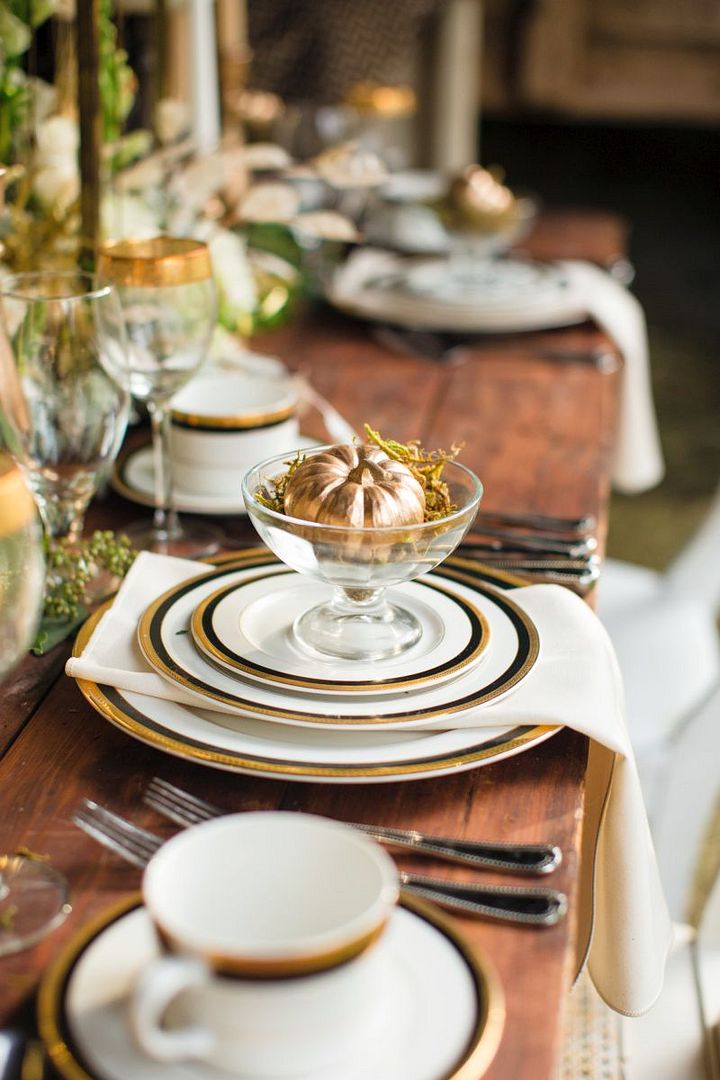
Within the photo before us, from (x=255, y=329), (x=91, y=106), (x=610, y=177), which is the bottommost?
(x=610, y=177)

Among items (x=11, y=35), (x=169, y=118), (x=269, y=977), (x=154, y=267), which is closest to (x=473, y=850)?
(x=269, y=977)

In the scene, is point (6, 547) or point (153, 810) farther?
point (153, 810)

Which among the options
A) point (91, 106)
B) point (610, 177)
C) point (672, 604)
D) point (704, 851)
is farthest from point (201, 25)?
point (610, 177)

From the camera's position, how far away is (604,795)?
739 mm

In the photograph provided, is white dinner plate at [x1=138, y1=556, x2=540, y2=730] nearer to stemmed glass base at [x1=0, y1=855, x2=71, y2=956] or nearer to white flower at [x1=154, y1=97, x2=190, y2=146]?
stemmed glass base at [x1=0, y1=855, x2=71, y2=956]

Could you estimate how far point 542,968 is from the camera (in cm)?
55

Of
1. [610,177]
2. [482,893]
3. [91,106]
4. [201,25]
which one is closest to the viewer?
[482,893]

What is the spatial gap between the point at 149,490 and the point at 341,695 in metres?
0.48

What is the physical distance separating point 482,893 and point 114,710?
0.81 feet

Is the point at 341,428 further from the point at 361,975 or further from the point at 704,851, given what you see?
the point at 704,851

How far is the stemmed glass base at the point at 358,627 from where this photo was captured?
76cm

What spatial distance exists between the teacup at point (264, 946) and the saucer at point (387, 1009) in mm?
10

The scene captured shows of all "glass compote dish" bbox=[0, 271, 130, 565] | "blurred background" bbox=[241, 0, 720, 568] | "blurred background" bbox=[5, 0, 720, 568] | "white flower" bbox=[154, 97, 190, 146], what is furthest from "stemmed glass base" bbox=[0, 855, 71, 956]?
"blurred background" bbox=[241, 0, 720, 568]

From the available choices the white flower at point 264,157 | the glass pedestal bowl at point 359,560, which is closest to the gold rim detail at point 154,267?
the glass pedestal bowl at point 359,560
